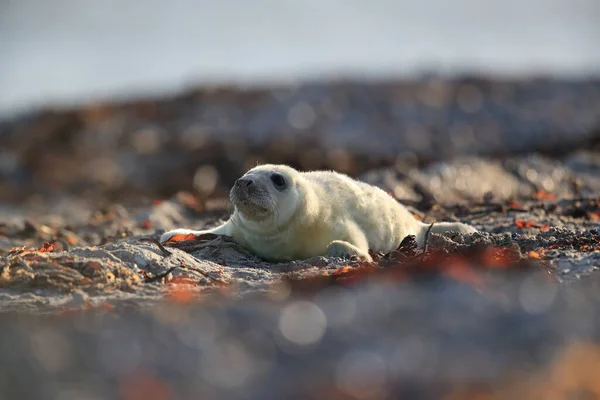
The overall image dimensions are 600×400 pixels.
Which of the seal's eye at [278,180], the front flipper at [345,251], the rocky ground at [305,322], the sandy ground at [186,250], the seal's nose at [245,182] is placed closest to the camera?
the rocky ground at [305,322]

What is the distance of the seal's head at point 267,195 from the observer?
7594 mm

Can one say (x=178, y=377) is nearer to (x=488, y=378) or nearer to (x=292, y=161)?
(x=488, y=378)

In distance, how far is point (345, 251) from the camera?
7336 millimetres

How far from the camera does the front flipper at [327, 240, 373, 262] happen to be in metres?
7.30

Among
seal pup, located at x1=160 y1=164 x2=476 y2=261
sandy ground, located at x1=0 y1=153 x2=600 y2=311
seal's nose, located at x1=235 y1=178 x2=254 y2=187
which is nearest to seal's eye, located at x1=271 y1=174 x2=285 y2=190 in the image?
seal pup, located at x1=160 y1=164 x2=476 y2=261

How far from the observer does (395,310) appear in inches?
175

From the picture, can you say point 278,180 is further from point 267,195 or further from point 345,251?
point 345,251

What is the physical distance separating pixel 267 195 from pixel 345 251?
35.4 inches

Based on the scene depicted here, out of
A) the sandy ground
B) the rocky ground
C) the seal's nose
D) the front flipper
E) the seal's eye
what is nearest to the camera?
the rocky ground

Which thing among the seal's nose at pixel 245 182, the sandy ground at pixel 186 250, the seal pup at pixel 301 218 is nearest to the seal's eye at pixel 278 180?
the seal pup at pixel 301 218

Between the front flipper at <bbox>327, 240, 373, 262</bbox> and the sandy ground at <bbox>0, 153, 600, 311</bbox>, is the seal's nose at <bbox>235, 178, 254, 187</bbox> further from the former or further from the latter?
the front flipper at <bbox>327, 240, 373, 262</bbox>

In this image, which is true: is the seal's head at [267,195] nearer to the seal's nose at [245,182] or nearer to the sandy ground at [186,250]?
the seal's nose at [245,182]

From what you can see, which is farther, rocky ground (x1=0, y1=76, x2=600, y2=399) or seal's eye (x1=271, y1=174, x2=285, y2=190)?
seal's eye (x1=271, y1=174, x2=285, y2=190)

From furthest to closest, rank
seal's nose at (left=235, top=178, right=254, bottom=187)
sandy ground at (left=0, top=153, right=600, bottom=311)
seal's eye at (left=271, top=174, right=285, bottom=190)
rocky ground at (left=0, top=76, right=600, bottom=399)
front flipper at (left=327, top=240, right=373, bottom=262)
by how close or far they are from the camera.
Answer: seal's eye at (left=271, top=174, right=285, bottom=190), seal's nose at (left=235, top=178, right=254, bottom=187), front flipper at (left=327, top=240, right=373, bottom=262), sandy ground at (left=0, top=153, right=600, bottom=311), rocky ground at (left=0, top=76, right=600, bottom=399)
